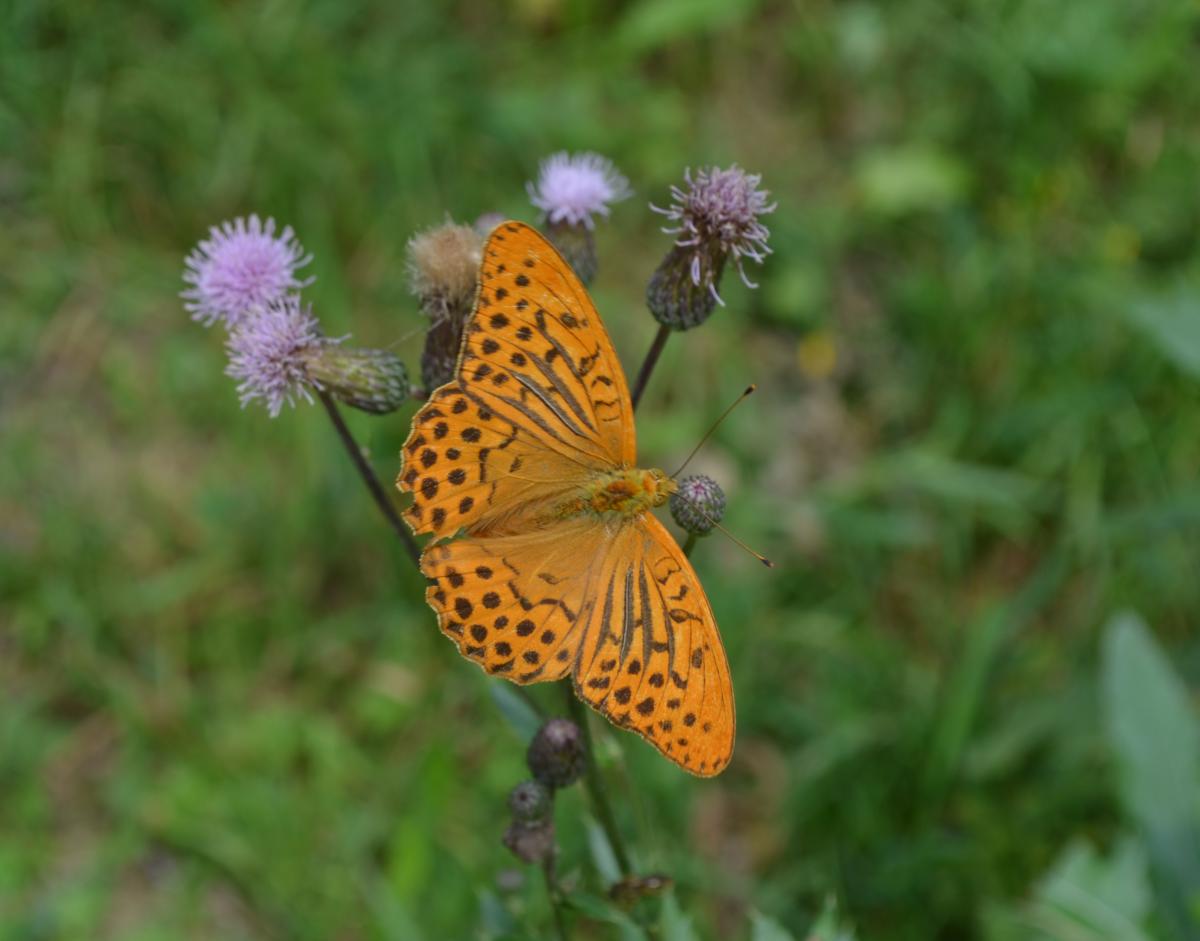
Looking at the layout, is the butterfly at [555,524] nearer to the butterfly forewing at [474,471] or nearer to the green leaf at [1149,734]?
the butterfly forewing at [474,471]

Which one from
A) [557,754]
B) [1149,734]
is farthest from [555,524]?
[1149,734]

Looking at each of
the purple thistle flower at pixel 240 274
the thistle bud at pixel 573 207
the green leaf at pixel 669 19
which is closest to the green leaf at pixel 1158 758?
the thistle bud at pixel 573 207

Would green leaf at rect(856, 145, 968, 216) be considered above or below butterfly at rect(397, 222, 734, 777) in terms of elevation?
above

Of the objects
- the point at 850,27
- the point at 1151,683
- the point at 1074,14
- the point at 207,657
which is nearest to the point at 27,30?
the point at 207,657

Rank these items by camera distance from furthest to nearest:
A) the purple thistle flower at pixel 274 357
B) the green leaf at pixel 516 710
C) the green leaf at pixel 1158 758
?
the green leaf at pixel 1158 758 < the green leaf at pixel 516 710 < the purple thistle flower at pixel 274 357

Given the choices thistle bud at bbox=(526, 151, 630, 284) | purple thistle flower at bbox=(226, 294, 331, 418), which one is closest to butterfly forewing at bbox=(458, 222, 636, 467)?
purple thistle flower at bbox=(226, 294, 331, 418)

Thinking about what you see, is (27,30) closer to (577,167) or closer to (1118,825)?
(577,167)

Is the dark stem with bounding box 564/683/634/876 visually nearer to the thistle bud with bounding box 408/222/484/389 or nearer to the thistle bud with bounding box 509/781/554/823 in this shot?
the thistle bud with bounding box 509/781/554/823
